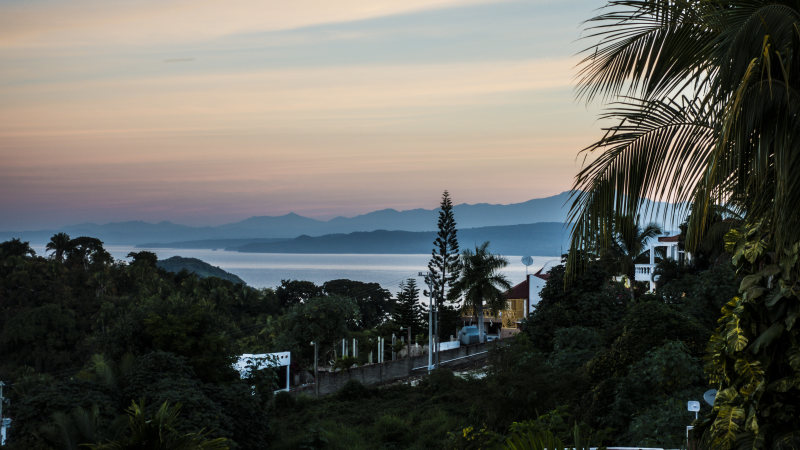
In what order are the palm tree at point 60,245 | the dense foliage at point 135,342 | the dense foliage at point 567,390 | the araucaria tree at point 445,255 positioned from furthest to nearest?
the palm tree at point 60,245, the araucaria tree at point 445,255, the dense foliage at point 135,342, the dense foliage at point 567,390

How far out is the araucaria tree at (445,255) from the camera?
4966 centimetres

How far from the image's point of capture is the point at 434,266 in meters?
50.5

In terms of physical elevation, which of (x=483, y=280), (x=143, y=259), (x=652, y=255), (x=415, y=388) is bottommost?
A: (x=415, y=388)

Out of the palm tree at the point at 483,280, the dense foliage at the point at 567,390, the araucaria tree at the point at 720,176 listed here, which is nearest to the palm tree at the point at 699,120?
the araucaria tree at the point at 720,176

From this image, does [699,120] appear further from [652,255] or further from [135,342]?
[652,255]

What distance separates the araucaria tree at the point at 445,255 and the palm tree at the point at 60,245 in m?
26.8

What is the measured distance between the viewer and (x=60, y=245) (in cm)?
5566

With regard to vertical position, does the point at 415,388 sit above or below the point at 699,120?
below

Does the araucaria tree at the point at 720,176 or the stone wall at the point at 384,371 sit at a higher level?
the araucaria tree at the point at 720,176

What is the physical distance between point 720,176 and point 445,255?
46.8 meters

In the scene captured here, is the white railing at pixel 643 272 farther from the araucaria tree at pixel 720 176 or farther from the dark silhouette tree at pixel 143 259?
the araucaria tree at pixel 720 176

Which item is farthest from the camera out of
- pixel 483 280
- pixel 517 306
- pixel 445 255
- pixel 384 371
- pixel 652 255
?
pixel 517 306

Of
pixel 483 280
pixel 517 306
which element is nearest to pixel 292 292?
pixel 517 306

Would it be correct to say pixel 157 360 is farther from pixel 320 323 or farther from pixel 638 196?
pixel 320 323
